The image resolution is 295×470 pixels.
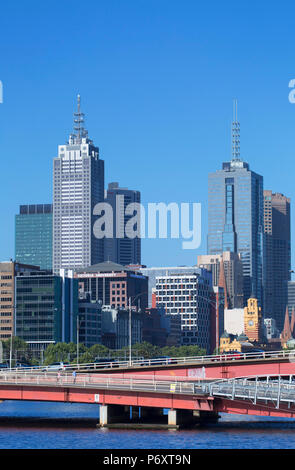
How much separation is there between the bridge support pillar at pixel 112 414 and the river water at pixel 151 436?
182cm

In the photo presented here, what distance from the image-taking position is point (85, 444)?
9188 cm

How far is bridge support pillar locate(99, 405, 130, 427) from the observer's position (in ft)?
365

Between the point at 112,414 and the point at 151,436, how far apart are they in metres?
14.8

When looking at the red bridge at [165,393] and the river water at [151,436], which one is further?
the red bridge at [165,393]

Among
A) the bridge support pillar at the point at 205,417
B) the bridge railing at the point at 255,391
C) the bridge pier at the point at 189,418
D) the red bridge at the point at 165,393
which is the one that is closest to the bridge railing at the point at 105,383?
the red bridge at the point at 165,393

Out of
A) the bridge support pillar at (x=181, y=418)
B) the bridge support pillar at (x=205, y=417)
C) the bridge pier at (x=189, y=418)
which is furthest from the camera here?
the bridge support pillar at (x=205, y=417)

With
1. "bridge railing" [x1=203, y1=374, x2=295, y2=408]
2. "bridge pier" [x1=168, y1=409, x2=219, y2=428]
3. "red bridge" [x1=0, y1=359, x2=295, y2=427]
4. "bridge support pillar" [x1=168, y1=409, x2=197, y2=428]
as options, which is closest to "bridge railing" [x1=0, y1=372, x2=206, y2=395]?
"red bridge" [x1=0, y1=359, x2=295, y2=427]

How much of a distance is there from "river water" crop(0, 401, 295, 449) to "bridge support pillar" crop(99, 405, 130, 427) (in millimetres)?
1815

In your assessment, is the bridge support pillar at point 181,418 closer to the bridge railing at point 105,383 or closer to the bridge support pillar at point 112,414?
the bridge railing at point 105,383

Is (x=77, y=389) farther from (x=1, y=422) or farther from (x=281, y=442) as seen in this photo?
(x=281, y=442)

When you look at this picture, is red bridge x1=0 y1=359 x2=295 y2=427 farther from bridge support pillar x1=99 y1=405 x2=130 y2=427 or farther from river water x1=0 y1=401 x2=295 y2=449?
river water x1=0 y1=401 x2=295 y2=449

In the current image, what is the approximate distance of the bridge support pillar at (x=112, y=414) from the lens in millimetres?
A: 111250
